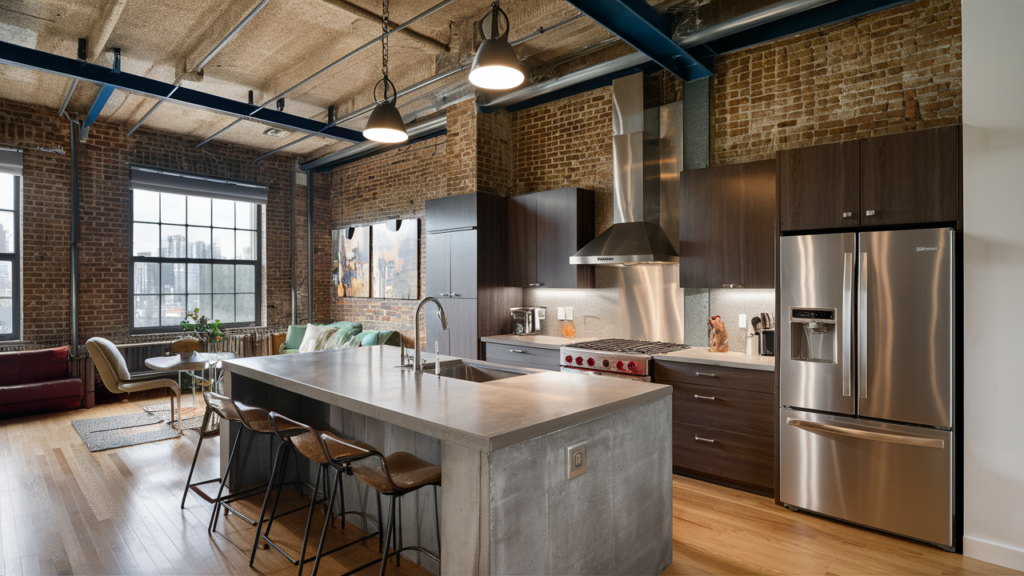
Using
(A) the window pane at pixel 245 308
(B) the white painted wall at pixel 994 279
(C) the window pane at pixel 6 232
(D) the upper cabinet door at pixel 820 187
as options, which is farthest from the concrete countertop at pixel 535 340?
(C) the window pane at pixel 6 232

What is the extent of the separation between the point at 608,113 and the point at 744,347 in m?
2.52

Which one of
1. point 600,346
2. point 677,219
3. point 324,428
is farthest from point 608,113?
point 324,428

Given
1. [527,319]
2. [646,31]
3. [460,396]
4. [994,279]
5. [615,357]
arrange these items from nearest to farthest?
1. [460,396]
2. [994,279]
3. [646,31]
4. [615,357]
5. [527,319]

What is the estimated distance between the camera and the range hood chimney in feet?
15.2

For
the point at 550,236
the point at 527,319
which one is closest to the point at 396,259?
the point at 527,319

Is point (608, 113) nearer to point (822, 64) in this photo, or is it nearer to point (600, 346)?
point (822, 64)

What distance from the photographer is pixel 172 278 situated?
7410mm

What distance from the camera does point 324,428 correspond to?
3.63 m

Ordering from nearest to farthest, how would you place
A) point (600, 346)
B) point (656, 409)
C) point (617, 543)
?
point (617, 543) < point (656, 409) < point (600, 346)

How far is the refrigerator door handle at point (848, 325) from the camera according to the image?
3.23m

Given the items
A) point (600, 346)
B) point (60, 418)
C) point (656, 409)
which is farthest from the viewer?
point (60, 418)

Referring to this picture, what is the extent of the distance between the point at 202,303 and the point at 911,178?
26.8ft

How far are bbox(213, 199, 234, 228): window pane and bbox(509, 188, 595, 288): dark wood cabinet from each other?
15.6 feet

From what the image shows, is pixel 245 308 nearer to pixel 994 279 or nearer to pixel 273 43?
pixel 273 43
